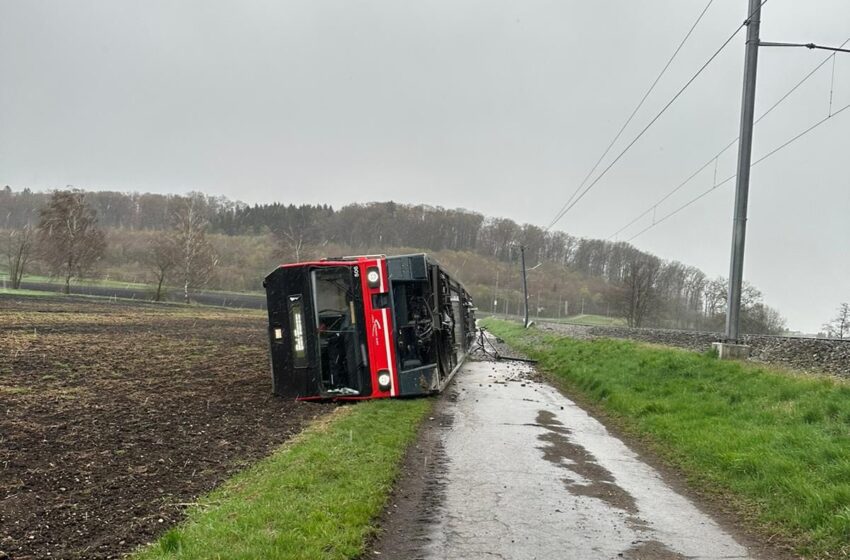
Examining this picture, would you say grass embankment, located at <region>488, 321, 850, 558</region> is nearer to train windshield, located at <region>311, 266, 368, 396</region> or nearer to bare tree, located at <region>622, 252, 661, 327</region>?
train windshield, located at <region>311, 266, 368, 396</region>

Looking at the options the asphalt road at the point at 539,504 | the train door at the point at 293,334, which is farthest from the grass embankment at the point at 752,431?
the train door at the point at 293,334

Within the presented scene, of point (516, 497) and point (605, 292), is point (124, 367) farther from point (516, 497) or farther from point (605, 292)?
point (605, 292)

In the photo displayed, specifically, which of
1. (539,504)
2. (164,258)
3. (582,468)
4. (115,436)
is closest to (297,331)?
(115,436)

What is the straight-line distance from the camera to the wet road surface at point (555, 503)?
5348 millimetres

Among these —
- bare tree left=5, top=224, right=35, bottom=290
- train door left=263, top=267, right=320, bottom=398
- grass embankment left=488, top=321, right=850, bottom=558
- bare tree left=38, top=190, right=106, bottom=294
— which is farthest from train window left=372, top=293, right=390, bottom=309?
bare tree left=5, top=224, right=35, bottom=290

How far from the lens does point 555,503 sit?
259 inches

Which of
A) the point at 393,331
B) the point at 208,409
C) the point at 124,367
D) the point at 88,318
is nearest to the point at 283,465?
the point at 208,409

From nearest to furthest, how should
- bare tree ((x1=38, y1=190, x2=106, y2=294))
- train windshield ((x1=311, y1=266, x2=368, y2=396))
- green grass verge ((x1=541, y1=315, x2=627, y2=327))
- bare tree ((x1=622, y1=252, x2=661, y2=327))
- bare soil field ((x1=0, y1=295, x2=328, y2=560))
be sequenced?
bare soil field ((x1=0, y1=295, x2=328, y2=560)) → train windshield ((x1=311, y1=266, x2=368, y2=396)) → bare tree ((x1=38, y1=190, x2=106, y2=294)) → bare tree ((x1=622, y1=252, x2=661, y2=327)) → green grass verge ((x1=541, y1=315, x2=627, y2=327))

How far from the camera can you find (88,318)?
32.9 meters

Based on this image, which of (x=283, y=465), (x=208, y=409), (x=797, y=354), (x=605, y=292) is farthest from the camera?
(x=605, y=292)

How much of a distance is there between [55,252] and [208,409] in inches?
2085

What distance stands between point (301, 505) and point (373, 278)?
23.0 ft

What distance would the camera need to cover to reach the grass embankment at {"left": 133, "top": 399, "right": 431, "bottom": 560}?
15.5 ft

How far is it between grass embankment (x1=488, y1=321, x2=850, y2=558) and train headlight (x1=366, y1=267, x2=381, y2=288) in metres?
5.33
